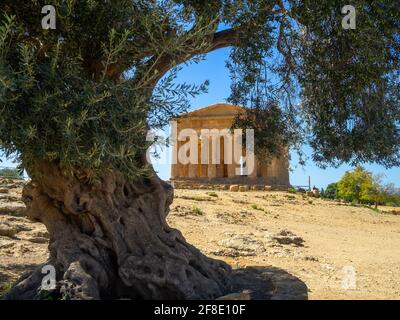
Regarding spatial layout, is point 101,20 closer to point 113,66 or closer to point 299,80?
point 113,66

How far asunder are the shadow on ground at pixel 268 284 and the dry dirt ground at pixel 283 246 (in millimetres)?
16

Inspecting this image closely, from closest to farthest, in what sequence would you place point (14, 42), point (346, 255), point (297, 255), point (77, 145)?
1. point (77, 145)
2. point (14, 42)
3. point (297, 255)
4. point (346, 255)

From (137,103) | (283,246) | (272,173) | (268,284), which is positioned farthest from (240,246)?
(272,173)

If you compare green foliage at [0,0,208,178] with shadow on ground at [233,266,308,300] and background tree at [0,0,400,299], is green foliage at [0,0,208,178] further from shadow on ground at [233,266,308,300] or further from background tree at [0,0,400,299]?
shadow on ground at [233,266,308,300]

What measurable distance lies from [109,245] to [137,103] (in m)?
2.53

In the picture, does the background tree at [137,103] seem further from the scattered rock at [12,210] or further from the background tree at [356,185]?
the background tree at [356,185]

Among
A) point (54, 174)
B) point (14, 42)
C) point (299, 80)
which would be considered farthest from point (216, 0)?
point (54, 174)

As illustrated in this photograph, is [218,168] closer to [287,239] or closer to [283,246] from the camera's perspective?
[287,239]

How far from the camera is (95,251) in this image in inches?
251

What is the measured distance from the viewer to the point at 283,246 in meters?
14.7

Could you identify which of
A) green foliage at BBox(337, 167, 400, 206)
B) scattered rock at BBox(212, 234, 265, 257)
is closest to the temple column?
green foliage at BBox(337, 167, 400, 206)

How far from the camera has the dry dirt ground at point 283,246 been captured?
31.8 ft

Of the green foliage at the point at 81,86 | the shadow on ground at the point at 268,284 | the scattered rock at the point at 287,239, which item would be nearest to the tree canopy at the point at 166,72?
the green foliage at the point at 81,86

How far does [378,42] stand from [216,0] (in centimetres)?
234
